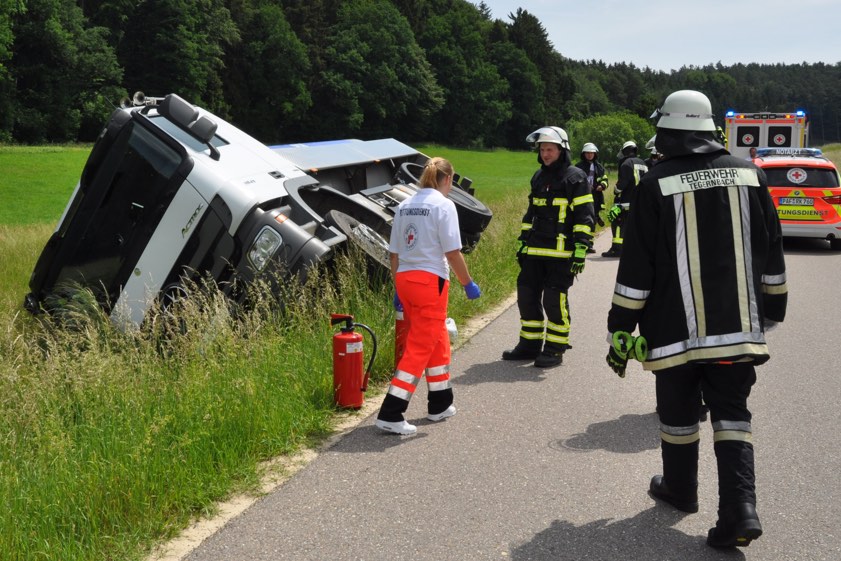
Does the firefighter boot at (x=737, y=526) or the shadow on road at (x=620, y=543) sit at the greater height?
the firefighter boot at (x=737, y=526)

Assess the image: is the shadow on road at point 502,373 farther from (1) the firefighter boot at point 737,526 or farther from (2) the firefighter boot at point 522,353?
(1) the firefighter boot at point 737,526

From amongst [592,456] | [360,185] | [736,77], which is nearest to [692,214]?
[592,456]

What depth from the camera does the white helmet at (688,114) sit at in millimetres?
3838

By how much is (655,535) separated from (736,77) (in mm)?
200480

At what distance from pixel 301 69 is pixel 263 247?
2865 inches

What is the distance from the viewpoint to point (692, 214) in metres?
3.78

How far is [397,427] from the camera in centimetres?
530

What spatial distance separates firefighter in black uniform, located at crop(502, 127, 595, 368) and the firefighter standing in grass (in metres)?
1.67

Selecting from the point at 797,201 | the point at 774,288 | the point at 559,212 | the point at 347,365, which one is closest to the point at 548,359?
the point at 559,212

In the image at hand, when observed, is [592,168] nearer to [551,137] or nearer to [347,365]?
[551,137]

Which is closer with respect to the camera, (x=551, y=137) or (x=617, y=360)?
(x=617, y=360)

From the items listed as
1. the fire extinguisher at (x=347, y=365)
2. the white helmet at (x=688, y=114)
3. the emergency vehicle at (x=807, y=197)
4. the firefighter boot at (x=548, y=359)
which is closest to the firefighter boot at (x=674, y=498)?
the white helmet at (x=688, y=114)

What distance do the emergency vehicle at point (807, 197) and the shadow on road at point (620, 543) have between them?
453 inches

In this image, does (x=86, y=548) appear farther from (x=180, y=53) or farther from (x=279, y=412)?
(x=180, y=53)
